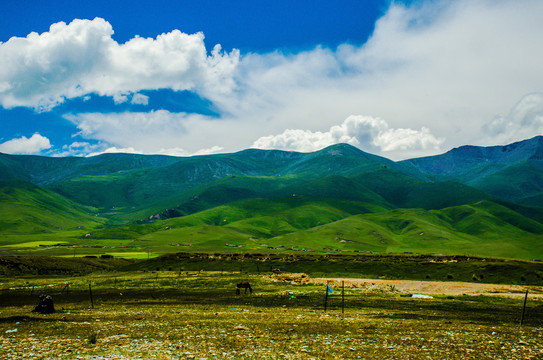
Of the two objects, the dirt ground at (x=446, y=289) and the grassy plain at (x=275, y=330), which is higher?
the grassy plain at (x=275, y=330)

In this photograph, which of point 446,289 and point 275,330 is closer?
point 275,330

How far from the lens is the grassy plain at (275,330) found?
1755cm

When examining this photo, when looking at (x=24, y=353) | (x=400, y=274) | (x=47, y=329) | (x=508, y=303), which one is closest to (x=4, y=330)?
(x=47, y=329)

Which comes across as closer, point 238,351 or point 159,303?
point 238,351

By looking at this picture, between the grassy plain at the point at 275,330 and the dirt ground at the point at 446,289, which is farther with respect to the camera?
the dirt ground at the point at 446,289

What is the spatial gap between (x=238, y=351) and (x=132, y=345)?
555cm

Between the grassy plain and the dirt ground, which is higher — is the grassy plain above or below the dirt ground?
above

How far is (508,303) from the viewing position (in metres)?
39.7

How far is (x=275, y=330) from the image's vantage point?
74.6 feet

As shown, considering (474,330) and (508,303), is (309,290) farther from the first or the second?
(474,330)

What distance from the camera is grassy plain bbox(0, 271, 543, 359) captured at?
17.5 m

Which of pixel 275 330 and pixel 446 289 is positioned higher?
pixel 275 330

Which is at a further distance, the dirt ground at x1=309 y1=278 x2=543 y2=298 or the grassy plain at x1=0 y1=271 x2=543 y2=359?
the dirt ground at x1=309 y1=278 x2=543 y2=298

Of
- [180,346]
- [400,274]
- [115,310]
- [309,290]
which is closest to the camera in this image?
[180,346]
